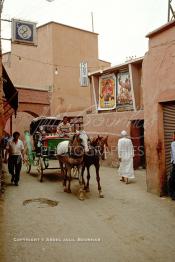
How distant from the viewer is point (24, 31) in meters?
12.9

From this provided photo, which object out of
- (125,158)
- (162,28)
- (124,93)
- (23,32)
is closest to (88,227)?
(125,158)

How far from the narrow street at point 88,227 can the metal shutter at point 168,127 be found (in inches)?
47.4

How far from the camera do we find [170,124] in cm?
926

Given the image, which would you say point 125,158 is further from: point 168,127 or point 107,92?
point 107,92

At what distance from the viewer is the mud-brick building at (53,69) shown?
24.5 m

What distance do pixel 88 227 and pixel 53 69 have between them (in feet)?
66.9

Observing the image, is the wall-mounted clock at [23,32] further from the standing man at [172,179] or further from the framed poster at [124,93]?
the standing man at [172,179]

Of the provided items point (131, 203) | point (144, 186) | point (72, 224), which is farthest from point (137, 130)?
point (72, 224)

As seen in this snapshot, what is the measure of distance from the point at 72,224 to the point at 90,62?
75.7 ft

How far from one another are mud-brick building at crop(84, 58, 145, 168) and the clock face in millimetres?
5894

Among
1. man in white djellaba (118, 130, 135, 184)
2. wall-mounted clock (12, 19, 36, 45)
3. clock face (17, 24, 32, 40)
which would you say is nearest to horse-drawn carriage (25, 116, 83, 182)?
man in white djellaba (118, 130, 135, 184)

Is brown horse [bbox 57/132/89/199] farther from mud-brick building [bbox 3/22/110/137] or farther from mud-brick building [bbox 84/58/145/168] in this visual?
mud-brick building [bbox 3/22/110/137]

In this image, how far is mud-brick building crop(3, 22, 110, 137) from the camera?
24.5 meters

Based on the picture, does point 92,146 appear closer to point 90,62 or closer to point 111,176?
point 111,176
